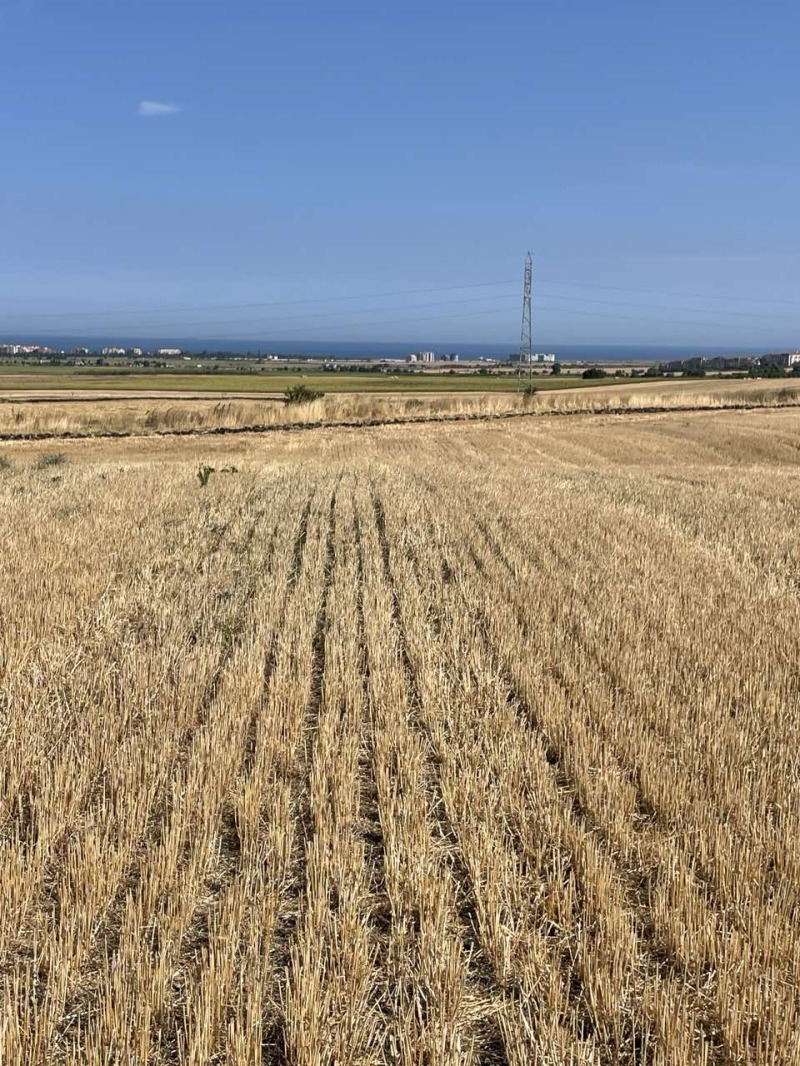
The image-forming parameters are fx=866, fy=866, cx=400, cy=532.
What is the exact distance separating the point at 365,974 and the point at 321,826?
1.18 meters

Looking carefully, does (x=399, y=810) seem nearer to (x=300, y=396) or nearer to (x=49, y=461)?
(x=49, y=461)

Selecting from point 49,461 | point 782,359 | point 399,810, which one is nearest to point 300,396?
point 49,461

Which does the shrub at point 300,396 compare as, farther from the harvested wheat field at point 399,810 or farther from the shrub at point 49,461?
the harvested wheat field at point 399,810

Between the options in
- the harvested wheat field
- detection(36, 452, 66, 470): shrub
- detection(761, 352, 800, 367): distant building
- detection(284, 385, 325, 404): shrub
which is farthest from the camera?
detection(761, 352, 800, 367): distant building

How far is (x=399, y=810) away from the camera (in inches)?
180

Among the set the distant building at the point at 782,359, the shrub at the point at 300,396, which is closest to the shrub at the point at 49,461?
the shrub at the point at 300,396

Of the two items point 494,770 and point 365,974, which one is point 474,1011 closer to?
point 365,974

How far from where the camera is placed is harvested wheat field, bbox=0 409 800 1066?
10.2 ft

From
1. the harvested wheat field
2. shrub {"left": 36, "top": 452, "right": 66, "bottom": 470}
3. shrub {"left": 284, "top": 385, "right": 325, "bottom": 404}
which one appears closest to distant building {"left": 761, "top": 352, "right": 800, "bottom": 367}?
shrub {"left": 284, "top": 385, "right": 325, "bottom": 404}

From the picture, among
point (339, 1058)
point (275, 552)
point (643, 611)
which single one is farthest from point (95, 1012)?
point (275, 552)

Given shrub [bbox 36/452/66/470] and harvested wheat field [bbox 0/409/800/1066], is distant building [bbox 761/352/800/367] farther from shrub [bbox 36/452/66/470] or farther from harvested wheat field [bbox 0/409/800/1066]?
harvested wheat field [bbox 0/409/800/1066]

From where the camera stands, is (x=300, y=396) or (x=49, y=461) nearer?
(x=49, y=461)

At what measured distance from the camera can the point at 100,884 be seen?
3.82m

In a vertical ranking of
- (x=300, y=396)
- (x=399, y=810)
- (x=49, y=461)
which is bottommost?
(x=399, y=810)
